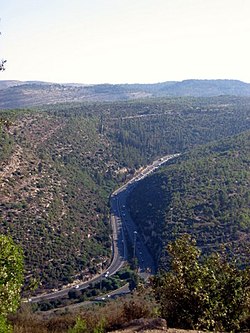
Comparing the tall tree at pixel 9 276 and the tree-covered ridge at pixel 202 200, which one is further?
the tree-covered ridge at pixel 202 200

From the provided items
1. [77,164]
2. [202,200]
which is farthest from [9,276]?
[77,164]

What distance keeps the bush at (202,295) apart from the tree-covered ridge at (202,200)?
85.4 ft

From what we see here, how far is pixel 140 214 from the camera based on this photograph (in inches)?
2416

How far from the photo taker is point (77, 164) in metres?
70.0

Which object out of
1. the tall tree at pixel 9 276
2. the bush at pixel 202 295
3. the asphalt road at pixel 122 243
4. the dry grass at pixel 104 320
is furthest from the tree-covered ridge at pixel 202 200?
the tall tree at pixel 9 276

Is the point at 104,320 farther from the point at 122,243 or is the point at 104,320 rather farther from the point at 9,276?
the point at 122,243

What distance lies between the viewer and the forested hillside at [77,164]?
151 ft

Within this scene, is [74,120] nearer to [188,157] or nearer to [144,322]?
[188,157]

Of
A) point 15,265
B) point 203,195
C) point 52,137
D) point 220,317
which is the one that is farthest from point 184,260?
point 52,137

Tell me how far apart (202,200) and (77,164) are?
2411 centimetres

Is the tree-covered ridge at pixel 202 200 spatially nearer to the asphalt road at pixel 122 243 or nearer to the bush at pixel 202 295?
the asphalt road at pixel 122 243

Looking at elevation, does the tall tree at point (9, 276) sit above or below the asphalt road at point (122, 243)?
above

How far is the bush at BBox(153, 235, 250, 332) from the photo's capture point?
36.9 ft

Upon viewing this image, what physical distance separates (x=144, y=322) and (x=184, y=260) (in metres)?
1.97
